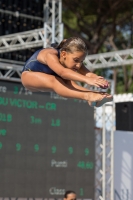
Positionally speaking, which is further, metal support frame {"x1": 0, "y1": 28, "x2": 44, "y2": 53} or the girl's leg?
metal support frame {"x1": 0, "y1": 28, "x2": 44, "y2": 53}

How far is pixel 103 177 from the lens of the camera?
436 inches

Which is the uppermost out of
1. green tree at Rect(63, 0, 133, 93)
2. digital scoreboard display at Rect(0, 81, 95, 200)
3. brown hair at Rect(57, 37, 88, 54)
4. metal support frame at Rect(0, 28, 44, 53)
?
green tree at Rect(63, 0, 133, 93)

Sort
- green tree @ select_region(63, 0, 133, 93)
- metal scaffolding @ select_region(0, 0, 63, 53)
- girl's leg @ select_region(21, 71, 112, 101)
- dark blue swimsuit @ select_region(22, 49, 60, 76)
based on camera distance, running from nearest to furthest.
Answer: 1. girl's leg @ select_region(21, 71, 112, 101)
2. dark blue swimsuit @ select_region(22, 49, 60, 76)
3. metal scaffolding @ select_region(0, 0, 63, 53)
4. green tree @ select_region(63, 0, 133, 93)

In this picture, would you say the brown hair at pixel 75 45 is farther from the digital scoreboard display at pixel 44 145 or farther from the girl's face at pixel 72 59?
the digital scoreboard display at pixel 44 145

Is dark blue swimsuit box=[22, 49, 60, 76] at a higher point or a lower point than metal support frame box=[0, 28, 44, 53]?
lower

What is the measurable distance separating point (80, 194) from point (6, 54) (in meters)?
6.93

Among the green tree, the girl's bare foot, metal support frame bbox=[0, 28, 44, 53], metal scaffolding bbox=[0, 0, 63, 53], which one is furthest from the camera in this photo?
the green tree

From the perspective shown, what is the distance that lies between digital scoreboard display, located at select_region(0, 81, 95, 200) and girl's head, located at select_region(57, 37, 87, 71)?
444 centimetres

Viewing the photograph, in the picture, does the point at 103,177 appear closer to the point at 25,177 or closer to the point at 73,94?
the point at 25,177

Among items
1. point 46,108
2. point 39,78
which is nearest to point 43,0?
point 46,108

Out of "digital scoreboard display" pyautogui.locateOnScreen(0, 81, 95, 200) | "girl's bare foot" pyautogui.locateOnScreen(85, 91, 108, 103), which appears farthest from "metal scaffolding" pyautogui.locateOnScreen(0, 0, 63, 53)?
"girl's bare foot" pyautogui.locateOnScreen(85, 91, 108, 103)

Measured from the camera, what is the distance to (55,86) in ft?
18.9

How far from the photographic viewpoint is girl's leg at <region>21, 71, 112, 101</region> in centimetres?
551

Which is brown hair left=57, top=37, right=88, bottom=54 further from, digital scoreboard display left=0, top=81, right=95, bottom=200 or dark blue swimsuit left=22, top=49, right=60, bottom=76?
digital scoreboard display left=0, top=81, right=95, bottom=200
